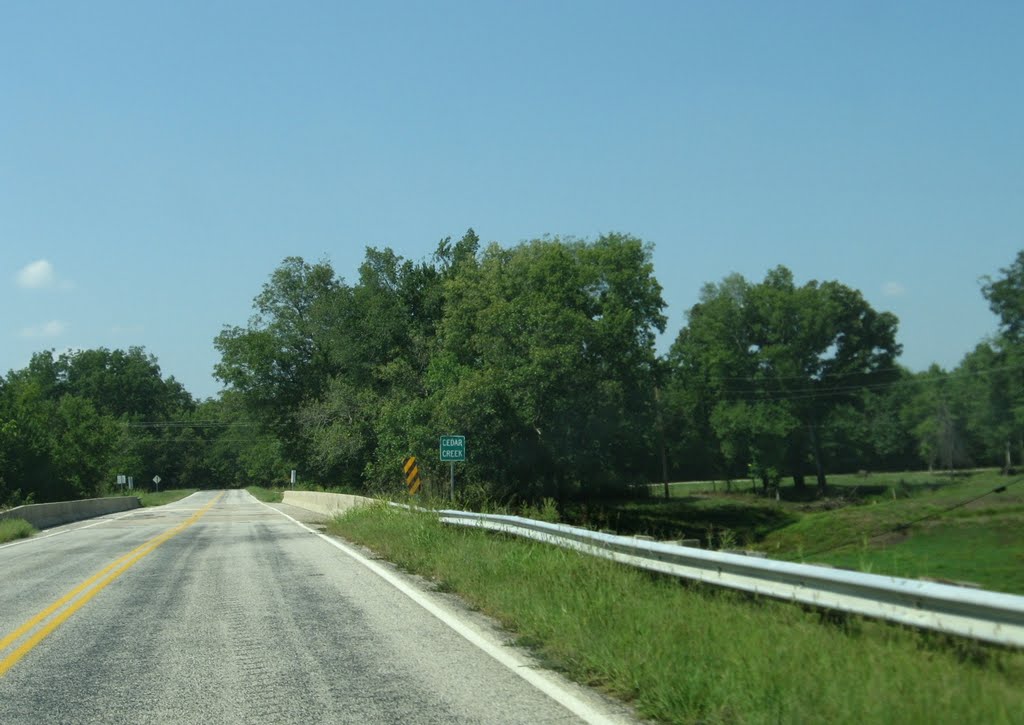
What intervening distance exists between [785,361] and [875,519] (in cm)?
1820

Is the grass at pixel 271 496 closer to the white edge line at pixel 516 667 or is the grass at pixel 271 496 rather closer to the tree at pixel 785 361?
the tree at pixel 785 361

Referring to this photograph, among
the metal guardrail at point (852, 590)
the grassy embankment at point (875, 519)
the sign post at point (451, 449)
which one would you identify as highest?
the sign post at point (451, 449)

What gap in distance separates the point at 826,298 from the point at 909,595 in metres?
75.3

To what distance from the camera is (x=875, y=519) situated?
196ft

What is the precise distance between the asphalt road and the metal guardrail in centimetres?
158

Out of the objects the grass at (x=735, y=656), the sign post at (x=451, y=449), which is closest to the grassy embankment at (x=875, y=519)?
the sign post at (x=451, y=449)

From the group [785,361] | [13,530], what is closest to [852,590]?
[13,530]

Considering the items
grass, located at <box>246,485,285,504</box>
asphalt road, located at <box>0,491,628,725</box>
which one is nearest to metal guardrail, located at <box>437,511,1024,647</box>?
asphalt road, located at <box>0,491,628,725</box>

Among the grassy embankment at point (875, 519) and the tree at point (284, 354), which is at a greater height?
the tree at point (284, 354)

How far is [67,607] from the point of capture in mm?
11273

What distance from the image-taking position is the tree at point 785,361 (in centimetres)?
7494

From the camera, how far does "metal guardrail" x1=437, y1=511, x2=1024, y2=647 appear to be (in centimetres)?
483

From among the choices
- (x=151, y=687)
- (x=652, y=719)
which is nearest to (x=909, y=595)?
(x=652, y=719)

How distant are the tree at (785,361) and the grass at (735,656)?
6573 cm
